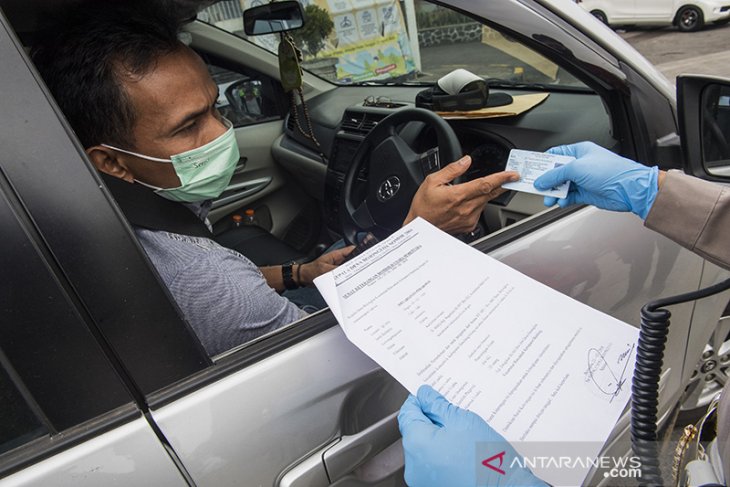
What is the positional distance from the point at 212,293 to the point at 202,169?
42 centimetres

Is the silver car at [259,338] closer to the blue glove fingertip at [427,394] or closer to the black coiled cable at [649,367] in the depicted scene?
the blue glove fingertip at [427,394]

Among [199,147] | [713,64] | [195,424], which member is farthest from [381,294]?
[713,64]

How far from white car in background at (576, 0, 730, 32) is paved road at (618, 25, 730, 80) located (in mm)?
267

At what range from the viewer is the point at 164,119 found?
3.97ft

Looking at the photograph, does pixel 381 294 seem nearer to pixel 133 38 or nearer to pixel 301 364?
pixel 301 364

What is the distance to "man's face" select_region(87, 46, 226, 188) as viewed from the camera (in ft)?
3.88

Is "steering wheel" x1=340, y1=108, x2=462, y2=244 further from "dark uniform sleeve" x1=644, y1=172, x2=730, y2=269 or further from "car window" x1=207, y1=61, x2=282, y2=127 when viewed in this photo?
"car window" x1=207, y1=61, x2=282, y2=127

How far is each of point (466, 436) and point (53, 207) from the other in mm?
794

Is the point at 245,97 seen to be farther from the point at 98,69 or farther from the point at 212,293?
the point at 212,293

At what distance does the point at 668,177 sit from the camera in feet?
3.68

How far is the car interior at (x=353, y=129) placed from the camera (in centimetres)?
163
